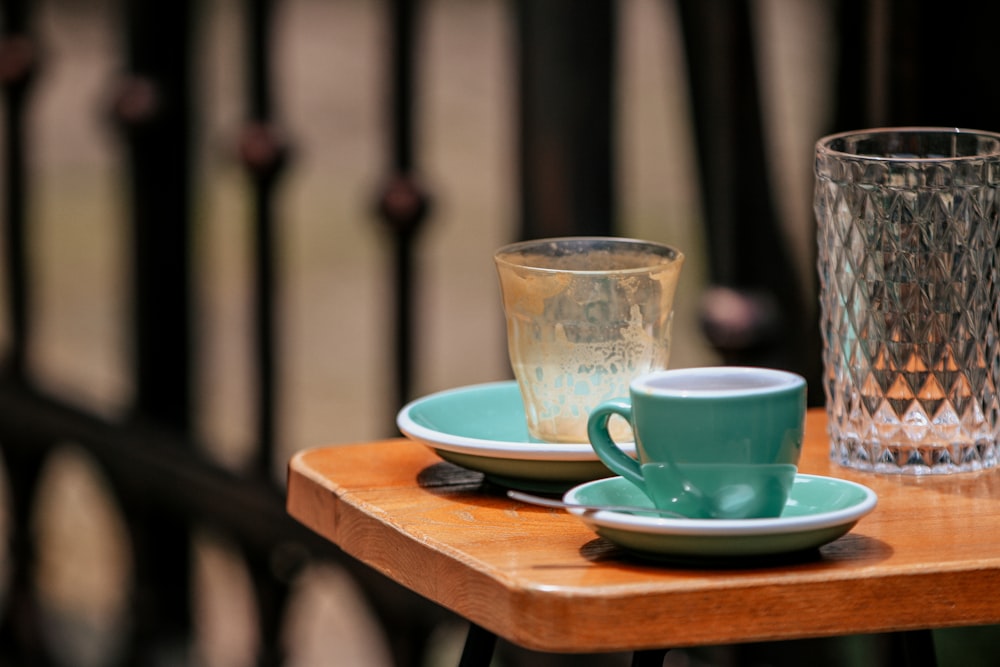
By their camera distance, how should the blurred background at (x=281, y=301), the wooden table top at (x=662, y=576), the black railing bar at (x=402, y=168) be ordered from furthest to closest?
1. the black railing bar at (x=402, y=168)
2. the blurred background at (x=281, y=301)
3. the wooden table top at (x=662, y=576)

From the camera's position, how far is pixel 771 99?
1986 millimetres

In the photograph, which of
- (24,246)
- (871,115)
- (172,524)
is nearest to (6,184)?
(24,246)

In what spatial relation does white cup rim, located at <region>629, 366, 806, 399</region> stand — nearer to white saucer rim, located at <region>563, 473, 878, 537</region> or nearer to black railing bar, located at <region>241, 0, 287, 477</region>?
white saucer rim, located at <region>563, 473, 878, 537</region>

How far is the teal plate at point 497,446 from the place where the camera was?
1013mm

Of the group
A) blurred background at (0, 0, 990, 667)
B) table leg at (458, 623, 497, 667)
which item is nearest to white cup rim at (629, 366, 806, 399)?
table leg at (458, 623, 497, 667)

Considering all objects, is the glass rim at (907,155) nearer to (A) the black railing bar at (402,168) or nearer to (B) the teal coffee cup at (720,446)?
Answer: (B) the teal coffee cup at (720,446)

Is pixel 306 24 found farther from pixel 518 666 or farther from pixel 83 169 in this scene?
pixel 518 666

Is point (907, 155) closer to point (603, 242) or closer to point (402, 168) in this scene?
point (603, 242)

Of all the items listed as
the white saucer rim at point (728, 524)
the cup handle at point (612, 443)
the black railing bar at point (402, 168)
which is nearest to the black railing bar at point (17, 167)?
the black railing bar at point (402, 168)

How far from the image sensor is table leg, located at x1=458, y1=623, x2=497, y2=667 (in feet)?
3.63

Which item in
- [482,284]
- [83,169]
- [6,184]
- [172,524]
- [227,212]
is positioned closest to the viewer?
[172,524]

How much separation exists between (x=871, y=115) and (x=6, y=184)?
213 centimetres

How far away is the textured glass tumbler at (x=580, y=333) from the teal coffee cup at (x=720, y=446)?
0.51 feet

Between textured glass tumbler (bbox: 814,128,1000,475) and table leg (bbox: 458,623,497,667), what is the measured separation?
0.27m
